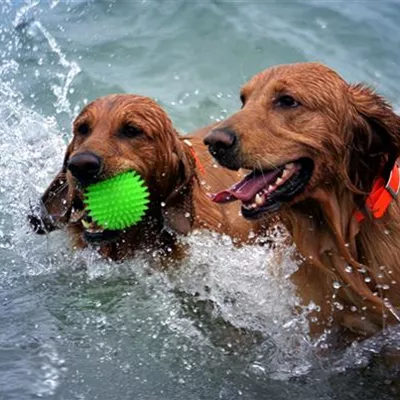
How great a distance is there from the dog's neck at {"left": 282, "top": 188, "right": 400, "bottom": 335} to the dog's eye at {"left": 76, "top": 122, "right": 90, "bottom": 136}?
5.24 ft

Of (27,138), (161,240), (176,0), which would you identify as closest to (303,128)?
(161,240)

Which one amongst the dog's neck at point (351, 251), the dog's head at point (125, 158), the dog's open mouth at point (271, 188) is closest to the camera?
the dog's open mouth at point (271, 188)

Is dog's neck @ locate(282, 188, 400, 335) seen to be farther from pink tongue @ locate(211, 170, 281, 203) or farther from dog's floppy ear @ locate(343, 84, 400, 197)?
pink tongue @ locate(211, 170, 281, 203)

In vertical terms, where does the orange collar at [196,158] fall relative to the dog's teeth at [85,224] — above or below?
Answer: above

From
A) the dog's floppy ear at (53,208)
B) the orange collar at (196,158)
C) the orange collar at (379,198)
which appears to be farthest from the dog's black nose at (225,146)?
the dog's floppy ear at (53,208)

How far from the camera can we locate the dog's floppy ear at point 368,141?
14.7 ft

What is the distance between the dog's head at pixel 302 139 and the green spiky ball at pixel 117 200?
950mm

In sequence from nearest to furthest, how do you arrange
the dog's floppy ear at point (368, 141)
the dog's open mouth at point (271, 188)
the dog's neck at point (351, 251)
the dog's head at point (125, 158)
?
the dog's open mouth at point (271, 188)
the dog's floppy ear at point (368, 141)
the dog's neck at point (351, 251)
the dog's head at point (125, 158)

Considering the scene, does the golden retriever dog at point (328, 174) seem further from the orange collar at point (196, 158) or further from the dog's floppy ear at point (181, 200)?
the orange collar at point (196, 158)

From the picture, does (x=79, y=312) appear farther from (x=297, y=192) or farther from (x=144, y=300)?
(x=297, y=192)

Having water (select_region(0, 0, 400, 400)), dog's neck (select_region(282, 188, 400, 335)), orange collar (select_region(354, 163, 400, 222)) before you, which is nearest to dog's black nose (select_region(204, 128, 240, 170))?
dog's neck (select_region(282, 188, 400, 335))

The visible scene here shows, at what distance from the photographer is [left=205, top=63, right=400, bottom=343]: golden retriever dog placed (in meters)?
4.34

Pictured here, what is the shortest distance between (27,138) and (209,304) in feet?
10.9

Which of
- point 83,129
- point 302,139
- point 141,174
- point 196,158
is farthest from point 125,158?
point 302,139
